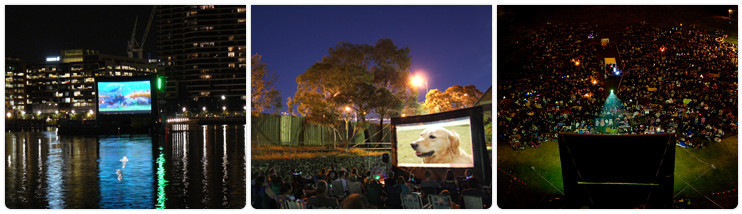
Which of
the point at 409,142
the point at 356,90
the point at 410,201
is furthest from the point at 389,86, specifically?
the point at 410,201

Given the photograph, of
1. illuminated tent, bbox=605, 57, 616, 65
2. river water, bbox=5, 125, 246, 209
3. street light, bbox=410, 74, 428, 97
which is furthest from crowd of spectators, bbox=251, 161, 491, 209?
illuminated tent, bbox=605, 57, 616, 65

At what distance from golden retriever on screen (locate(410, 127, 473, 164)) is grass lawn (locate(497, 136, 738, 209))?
85 centimetres

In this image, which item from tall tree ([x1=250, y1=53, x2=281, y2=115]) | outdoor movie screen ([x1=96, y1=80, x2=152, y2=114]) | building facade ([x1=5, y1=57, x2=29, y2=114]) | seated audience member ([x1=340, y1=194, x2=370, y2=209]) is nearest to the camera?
seated audience member ([x1=340, y1=194, x2=370, y2=209])

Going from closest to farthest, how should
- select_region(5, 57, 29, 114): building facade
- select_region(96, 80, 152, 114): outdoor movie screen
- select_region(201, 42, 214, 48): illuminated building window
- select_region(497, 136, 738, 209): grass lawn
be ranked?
select_region(497, 136, 738, 209): grass lawn → select_region(96, 80, 152, 114): outdoor movie screen → select_region(201, 42, 214, 48): illuminated building window → select_region(5, 57, 29, 114): building facade

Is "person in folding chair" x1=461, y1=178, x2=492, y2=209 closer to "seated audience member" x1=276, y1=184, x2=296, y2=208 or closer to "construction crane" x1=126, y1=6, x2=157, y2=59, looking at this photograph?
"seated audience member" x1=276, y1=184, x2=296, y2=208

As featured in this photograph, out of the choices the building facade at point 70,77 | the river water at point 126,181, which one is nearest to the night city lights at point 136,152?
the river water at point 126,181

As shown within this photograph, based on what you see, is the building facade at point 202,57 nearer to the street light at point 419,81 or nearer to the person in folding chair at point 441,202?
the street light at point 419,81

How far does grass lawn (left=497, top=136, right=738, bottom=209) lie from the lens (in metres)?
5.57

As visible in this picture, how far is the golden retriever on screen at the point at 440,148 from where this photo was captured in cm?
524

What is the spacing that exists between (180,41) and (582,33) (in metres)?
64.5

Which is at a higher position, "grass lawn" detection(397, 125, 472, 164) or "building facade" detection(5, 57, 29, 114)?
"building facade" detection(5, 57, 29, 114)

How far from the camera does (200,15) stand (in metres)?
56.7

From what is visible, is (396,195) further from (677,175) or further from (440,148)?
(677,175)

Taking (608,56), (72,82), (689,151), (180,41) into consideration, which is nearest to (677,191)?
(689,151)
